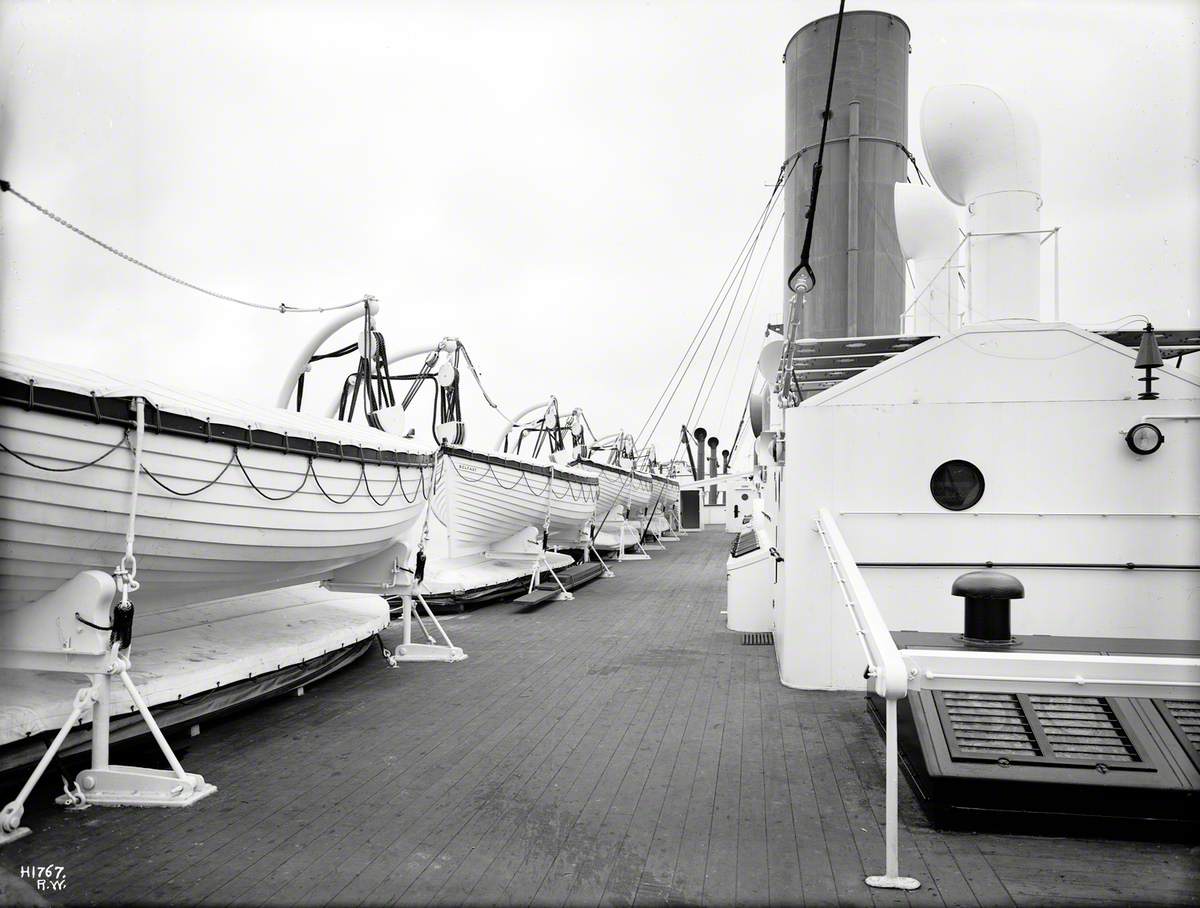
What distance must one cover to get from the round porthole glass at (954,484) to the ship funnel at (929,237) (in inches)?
109

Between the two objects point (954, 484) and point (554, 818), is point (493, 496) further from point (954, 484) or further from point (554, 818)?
point (554, 818)

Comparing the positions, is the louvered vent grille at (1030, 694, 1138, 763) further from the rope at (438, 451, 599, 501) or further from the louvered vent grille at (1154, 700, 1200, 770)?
the rope at (438, 451, 599, 501)

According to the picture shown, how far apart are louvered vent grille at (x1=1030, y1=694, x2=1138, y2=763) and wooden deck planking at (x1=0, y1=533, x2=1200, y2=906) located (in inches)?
13.6

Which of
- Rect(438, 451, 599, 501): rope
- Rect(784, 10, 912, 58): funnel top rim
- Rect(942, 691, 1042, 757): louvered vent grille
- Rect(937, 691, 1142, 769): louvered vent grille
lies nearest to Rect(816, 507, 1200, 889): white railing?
Rect(937, 691, 1142, 769): louvered vent grille

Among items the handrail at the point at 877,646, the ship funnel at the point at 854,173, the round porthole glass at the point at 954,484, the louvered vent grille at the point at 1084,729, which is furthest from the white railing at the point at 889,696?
the ship funnel at the point at 854,173

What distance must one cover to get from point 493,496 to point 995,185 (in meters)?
7.51

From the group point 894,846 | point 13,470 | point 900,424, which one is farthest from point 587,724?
point 13,470

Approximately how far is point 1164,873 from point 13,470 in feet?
16.0

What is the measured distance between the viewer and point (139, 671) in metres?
4.46

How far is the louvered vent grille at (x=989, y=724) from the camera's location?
3430 millimetres

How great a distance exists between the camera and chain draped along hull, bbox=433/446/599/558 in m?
10.6

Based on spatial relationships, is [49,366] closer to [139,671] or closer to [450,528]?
[139,671]

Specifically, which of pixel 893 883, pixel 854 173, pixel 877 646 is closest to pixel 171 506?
pixel 877 646

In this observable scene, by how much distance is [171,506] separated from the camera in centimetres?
430
